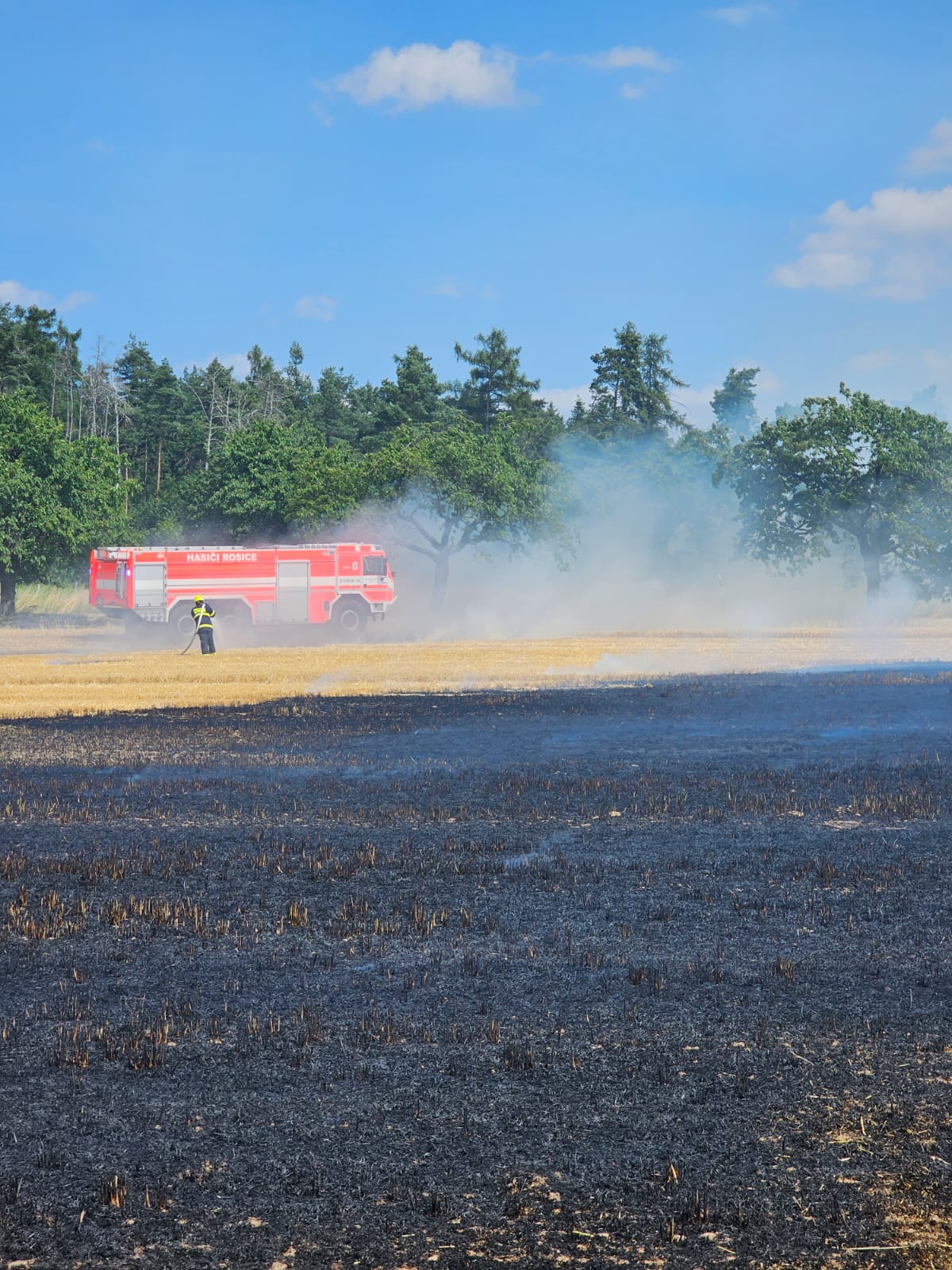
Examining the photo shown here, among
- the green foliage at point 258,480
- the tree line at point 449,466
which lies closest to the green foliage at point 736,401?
the tree line at point 449,466

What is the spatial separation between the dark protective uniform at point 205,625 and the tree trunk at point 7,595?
70.8 ft

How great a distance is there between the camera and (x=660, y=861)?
34.4 ft

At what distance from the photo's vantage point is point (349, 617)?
44.1 metres

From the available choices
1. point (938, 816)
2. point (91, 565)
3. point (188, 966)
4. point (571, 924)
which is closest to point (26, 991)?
point (188, 966)

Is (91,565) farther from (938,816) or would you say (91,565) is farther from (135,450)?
(135,450)

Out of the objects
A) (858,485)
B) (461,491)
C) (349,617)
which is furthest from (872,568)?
(349,617)

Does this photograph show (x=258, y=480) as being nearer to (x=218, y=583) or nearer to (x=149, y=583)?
(x=218, y=583)

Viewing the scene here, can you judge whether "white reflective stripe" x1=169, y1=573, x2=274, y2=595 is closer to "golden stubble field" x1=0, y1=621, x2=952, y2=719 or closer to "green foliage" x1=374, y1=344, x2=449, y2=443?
"golden stubble field" x1=0, y1=621, x2=952, y2=719

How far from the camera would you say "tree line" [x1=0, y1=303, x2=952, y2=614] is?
50.7m

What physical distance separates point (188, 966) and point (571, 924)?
2.52 metres

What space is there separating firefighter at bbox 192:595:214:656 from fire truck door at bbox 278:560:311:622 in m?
6.53

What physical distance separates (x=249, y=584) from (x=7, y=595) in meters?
17.6

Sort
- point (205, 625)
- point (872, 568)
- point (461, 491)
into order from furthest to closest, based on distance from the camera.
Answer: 1. point (872, 568)
2. point (461, 491)
3. point (205, 625)

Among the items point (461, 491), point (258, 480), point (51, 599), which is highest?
point (258, 480)
